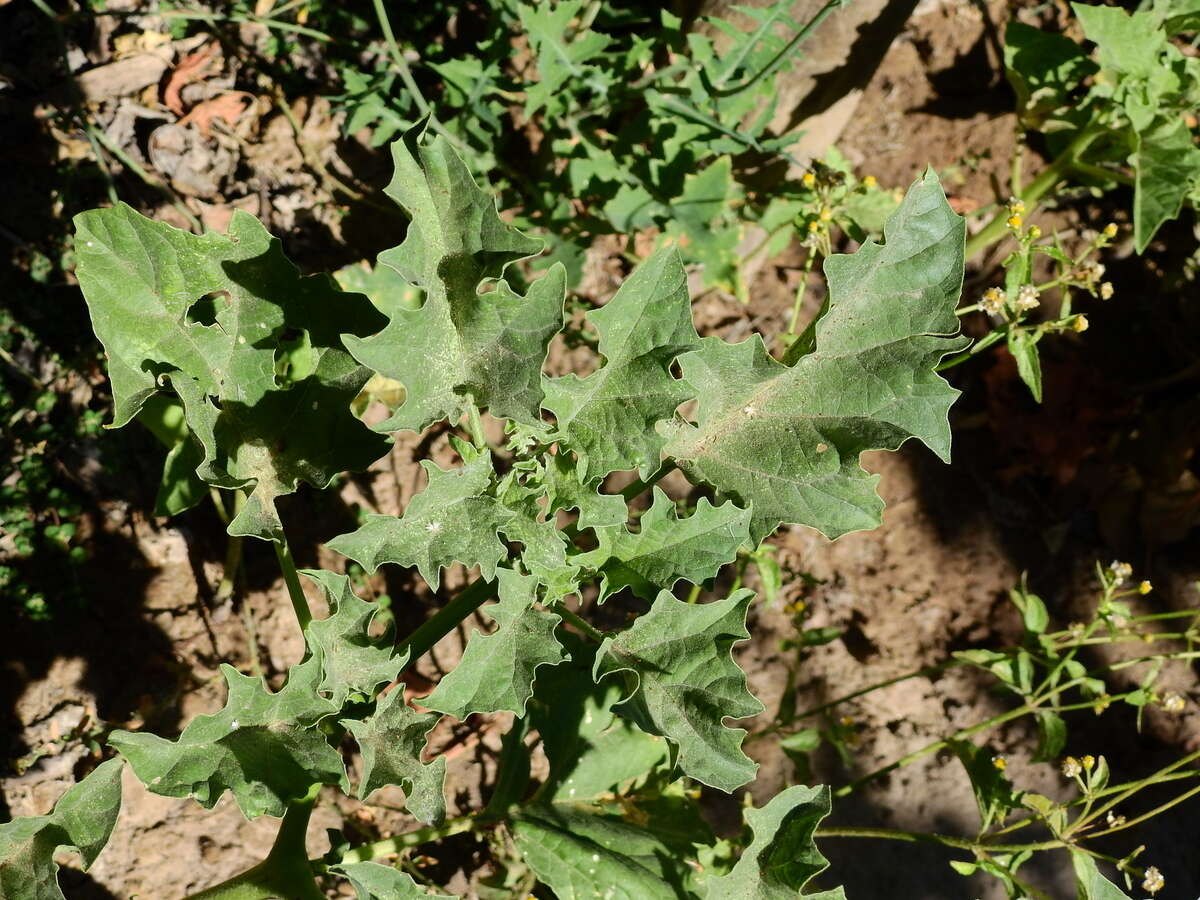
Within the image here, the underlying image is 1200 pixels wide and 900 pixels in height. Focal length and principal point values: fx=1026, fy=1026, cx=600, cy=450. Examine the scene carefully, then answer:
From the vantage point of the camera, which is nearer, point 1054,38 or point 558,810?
point 558,810

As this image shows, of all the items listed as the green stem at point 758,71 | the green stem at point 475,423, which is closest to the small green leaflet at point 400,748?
the green stem at point 475,423

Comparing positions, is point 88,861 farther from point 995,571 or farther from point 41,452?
point 995,571

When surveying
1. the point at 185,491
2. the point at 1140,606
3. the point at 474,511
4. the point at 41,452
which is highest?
the point at 474,511

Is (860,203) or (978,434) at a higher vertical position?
(860,203)

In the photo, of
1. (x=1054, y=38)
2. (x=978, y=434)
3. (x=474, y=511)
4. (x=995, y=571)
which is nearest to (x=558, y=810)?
(x=474, y=511)

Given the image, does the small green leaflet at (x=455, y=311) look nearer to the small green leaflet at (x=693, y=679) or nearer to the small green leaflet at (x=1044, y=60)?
the small green leaflet at (x=693, y=679)

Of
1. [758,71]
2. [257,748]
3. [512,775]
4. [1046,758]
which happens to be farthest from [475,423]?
[1046,758]

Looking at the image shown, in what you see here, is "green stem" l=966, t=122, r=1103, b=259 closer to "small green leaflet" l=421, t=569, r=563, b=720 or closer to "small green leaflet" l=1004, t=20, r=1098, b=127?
"small green leaflet" l=1004, t=20, r=1098, b=127

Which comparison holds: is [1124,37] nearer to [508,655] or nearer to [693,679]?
[693,679]
